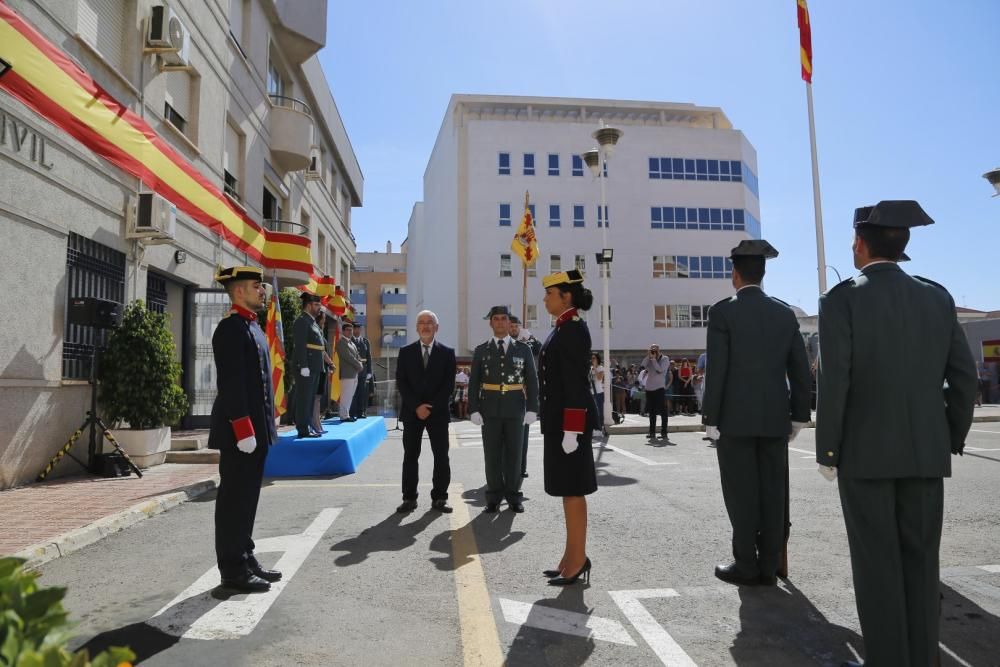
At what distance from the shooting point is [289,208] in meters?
20.2

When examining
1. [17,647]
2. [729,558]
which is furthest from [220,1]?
[17,647]

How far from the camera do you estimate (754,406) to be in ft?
14.1

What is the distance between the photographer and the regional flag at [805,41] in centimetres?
1627

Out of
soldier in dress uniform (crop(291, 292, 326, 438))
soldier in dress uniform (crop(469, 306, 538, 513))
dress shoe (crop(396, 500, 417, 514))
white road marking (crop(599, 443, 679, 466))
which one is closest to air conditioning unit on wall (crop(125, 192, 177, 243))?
soldier in dress uniform (crop(291, 292, 326, 438))

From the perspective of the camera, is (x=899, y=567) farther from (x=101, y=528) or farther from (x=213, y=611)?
(x=101, y=528)

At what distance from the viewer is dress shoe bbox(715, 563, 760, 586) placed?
165 inches

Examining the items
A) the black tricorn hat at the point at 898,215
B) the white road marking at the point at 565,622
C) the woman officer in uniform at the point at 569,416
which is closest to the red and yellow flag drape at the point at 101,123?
the woman officer in uniform at the point at 569,416

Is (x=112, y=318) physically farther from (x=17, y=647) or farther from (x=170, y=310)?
(x=17, y=647)

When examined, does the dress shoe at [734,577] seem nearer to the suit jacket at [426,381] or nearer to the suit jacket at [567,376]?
the suit jacket at [567,376]

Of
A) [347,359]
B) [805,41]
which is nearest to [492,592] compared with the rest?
[347,359]

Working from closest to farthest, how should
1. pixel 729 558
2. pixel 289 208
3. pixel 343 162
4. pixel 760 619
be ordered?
pixel 760 619 → pixel 729 558 → pixel 289 208 → pixel 343 162

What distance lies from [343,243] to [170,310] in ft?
59.1

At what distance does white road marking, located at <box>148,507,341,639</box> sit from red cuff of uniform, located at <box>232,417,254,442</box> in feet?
3.11

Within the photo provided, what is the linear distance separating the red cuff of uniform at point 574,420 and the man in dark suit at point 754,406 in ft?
2.91
